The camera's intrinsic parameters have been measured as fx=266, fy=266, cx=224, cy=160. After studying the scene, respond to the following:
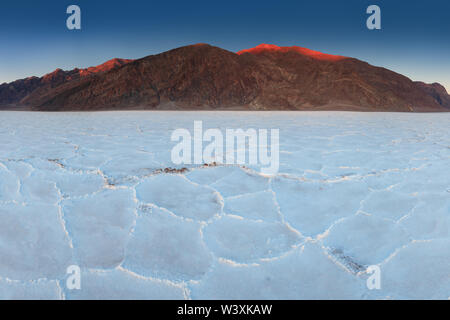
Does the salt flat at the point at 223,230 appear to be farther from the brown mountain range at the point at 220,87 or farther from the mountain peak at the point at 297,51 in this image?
the mountain peak at the point at 297,51

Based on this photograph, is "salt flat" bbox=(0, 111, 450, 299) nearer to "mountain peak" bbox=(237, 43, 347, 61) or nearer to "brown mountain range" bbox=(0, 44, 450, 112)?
"brown mountain range" bbox=(0, 44, 450, 112)

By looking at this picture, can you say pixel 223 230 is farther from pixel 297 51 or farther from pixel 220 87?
pixel 297 51

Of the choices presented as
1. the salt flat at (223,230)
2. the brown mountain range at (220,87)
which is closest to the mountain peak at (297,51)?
the brown mountain range at (220,87)

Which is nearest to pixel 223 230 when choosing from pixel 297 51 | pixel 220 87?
pixel 220 87
